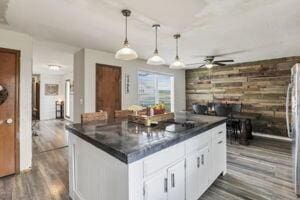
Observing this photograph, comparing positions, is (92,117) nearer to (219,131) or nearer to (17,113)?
(17,113)

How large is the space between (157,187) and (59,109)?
9303mm

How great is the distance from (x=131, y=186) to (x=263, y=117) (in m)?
5.59

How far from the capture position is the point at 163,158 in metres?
1.56

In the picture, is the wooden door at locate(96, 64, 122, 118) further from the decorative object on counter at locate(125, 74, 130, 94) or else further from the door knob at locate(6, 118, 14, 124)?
the door knob at locate(6, 118, 14, 124)

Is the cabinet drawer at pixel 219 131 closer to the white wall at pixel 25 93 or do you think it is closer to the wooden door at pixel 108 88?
the wooden door at pixel 108 88

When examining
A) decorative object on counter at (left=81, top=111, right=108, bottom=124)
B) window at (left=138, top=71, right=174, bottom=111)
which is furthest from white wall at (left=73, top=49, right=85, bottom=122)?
window at (left=138, top=71, right=174, bottom=111)

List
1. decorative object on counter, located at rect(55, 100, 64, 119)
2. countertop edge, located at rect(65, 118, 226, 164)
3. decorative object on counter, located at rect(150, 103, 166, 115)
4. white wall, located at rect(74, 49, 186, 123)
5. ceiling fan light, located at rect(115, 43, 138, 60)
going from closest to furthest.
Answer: countertop edge, located at rect(65, 118, 226, 164)
ceiling fan light, located at rect(115, 43, 138, 60)
decorative object on counter, located at rect(150, 103, 166, 115)
white wall, located at rect(74, 49, 186, 123)
decorative object on counter, located at rect(55, 100, 64, 119)

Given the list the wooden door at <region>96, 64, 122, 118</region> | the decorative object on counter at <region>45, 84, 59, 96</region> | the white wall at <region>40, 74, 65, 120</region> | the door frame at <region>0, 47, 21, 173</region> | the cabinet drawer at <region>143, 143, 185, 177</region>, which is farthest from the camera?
the decorative object on counter at <region>45, 84, 59, 96</region>

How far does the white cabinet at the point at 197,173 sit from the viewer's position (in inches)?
75.3

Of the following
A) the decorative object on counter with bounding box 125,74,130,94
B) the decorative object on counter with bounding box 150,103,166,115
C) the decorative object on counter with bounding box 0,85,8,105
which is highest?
the decorative object on counter with bounding box 125,74,130,94

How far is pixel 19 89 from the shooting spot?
300 cm

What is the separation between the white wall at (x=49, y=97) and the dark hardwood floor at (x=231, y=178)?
5.54m

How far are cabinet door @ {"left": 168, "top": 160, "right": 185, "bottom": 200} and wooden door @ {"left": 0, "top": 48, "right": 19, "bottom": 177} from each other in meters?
2.78

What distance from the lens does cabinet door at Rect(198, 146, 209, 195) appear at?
215cm
